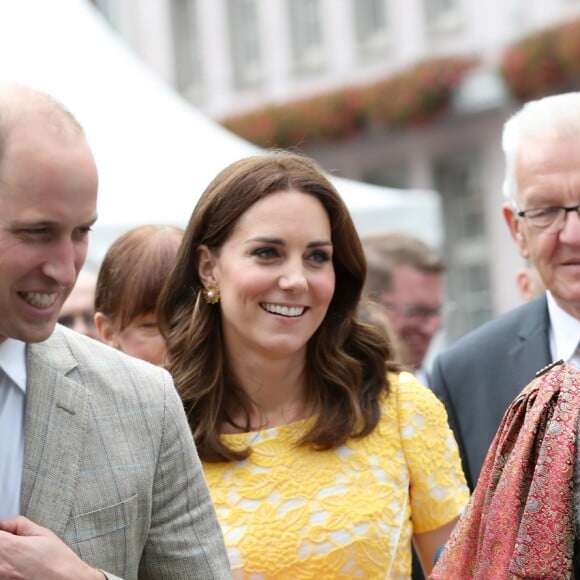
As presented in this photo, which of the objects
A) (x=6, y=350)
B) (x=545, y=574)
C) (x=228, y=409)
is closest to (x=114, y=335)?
(x=228, y=409)

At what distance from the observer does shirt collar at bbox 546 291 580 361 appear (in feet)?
12.9

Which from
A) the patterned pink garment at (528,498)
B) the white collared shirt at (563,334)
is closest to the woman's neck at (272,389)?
the white collared shirt at (563,334)

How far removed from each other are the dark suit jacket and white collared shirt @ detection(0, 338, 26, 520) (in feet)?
5.54

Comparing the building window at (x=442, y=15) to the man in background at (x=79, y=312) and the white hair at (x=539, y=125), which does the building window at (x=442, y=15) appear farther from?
the white hair at (x=539, y=125)

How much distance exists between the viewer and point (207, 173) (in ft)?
25.1

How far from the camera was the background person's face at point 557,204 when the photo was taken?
3879mm

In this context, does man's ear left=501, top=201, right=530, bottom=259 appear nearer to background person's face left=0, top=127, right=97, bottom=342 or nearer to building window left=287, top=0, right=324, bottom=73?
background person's face left=0, top=127, right=97, bottom=342

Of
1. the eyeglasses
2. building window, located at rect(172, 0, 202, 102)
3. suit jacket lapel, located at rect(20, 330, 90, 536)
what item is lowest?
suit jacket lapel, located at rect(20, 330, 90, 536)

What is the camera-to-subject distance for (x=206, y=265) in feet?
12.8

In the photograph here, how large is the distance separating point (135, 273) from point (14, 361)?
1.67m

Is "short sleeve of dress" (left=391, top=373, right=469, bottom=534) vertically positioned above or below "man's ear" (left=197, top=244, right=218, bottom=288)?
A: below

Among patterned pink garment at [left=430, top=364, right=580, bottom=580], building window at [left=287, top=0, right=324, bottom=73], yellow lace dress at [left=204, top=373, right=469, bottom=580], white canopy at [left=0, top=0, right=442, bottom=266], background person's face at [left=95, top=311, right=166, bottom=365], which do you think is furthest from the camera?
building window at [left=287, top=0, right=324, bottom=73]

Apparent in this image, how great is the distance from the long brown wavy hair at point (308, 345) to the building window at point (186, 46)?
944 inches

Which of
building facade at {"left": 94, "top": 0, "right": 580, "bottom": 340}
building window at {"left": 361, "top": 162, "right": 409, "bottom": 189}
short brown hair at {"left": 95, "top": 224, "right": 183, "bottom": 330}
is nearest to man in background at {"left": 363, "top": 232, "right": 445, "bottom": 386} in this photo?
short brown hair at {"left": 95, "top": 224, "right": 183, "bottom": 330}
